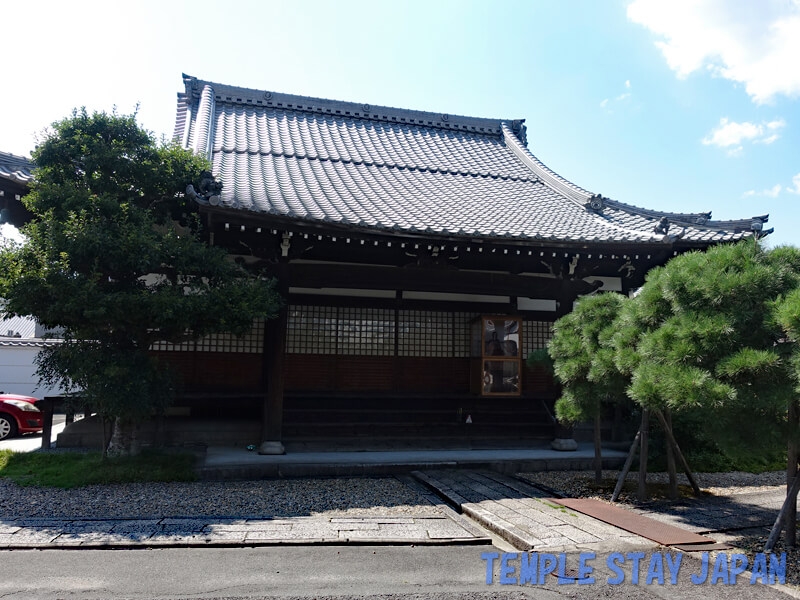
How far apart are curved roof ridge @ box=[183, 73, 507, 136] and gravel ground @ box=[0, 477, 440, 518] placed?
12004mm

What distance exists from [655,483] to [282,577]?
6.15m

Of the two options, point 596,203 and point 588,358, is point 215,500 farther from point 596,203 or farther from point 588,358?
point 596,203

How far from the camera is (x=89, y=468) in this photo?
723 centimetres

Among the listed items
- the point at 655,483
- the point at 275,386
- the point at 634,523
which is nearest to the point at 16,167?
the point at 275,386

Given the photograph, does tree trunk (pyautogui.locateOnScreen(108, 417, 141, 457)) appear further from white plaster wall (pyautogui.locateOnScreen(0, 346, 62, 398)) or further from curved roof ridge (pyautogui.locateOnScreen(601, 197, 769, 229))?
white plaster wall (pyautogui.locateOnScreen(0, 346, 62, 398))

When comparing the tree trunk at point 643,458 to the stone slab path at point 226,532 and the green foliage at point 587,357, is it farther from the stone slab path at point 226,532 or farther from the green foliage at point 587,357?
the stone slab path at point 226,532

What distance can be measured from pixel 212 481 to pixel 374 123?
12433 mm

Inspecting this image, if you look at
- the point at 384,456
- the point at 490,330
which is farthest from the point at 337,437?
the point at 490,330

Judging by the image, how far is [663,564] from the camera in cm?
462

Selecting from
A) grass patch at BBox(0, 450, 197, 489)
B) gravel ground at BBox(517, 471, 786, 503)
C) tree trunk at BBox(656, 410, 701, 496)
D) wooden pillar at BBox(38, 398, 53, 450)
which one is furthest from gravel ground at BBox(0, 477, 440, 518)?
tree trunk at BBox(656, 410, 701, 496)

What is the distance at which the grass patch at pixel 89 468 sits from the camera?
7000mm

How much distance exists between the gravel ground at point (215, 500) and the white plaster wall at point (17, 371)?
13.6 metres

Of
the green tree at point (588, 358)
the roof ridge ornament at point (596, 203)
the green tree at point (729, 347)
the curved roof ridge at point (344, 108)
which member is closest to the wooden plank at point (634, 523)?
the green tree at point (729, 347)

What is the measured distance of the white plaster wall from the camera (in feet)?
59.8
